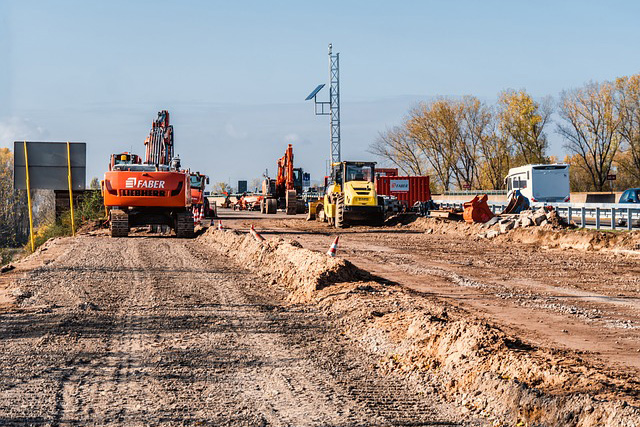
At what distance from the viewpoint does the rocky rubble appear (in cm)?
2638

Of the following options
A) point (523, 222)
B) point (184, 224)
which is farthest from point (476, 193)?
point (184, 224)

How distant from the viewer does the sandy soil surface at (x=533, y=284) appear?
929cm

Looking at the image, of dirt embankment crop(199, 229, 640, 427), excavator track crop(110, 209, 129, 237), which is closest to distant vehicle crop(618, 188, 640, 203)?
excavator track crop(110, 209, 129, 237)

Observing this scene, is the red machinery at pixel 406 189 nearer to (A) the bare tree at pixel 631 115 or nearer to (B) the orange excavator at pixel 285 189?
(B) the orange excavator at pixel 285 189

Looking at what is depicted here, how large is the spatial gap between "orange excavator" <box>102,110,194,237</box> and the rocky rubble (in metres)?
10.5

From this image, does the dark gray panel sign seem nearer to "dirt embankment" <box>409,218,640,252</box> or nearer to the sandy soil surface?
the sandy soil surface

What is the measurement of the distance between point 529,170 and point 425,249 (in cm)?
1744

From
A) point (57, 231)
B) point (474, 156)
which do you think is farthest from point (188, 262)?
point (474, 156)

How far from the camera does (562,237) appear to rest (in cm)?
2394

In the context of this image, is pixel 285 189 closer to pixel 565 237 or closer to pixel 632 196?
pixel 632 196

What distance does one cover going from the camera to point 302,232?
33062 mm

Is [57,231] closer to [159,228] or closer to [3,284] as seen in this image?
[159,228]

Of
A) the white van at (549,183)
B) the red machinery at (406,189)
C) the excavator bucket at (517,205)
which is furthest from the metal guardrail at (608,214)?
the red machinery at (406,189)

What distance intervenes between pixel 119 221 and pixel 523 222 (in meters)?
13.7
